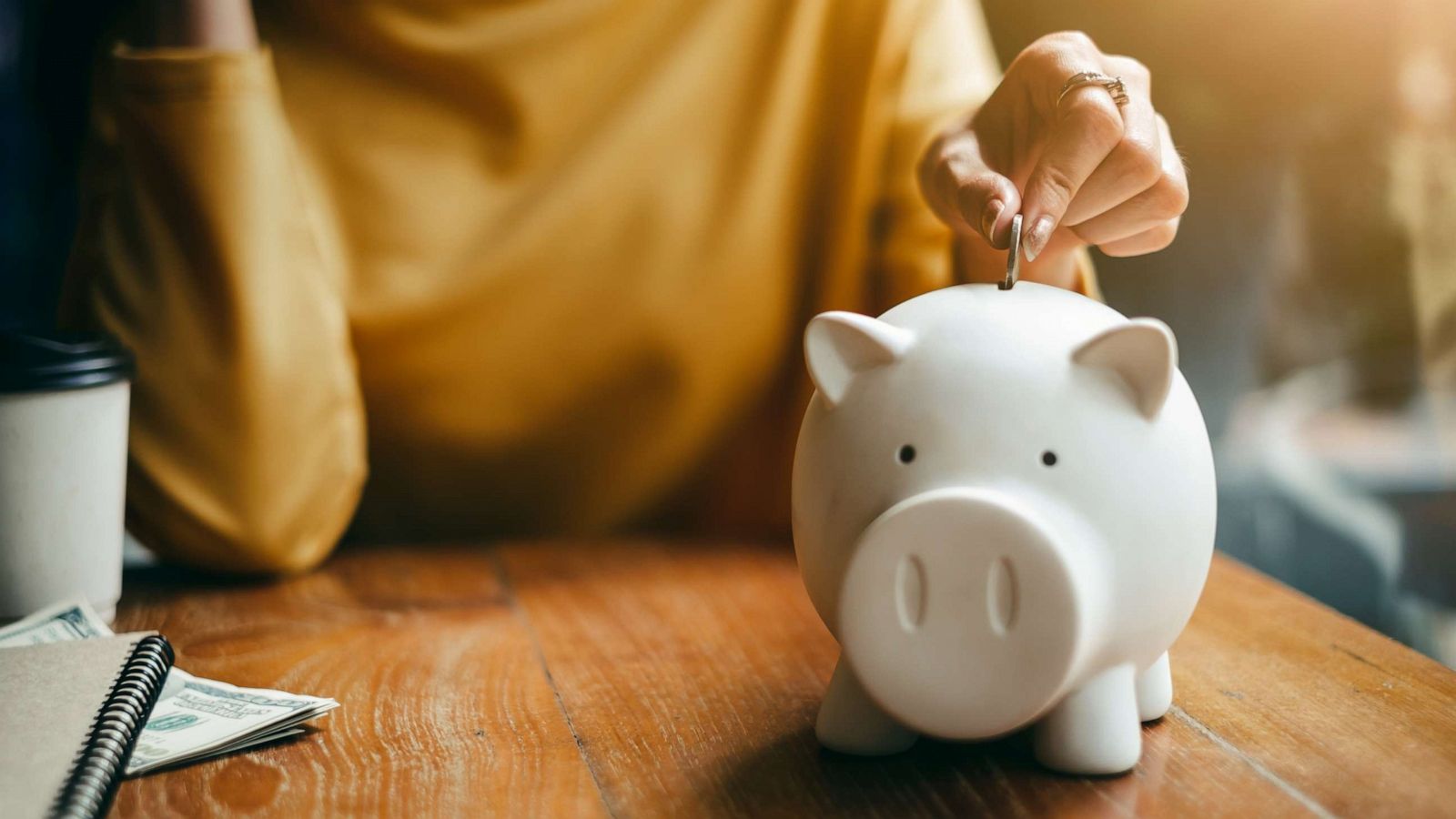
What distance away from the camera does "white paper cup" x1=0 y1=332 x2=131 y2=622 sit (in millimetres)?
750

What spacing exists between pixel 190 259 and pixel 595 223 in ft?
1.12

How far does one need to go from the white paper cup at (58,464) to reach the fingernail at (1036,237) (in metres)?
0.61

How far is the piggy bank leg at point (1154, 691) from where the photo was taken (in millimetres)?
633

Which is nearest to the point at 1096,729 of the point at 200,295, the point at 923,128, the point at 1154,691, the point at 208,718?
the point at 1154,691

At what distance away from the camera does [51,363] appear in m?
0.75

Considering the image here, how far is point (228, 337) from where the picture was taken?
2.99ft

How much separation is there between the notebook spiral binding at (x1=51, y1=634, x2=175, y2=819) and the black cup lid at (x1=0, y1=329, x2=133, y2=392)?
0.20 meters

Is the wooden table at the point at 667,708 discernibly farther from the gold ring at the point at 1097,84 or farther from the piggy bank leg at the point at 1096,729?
the gold ring at the point at 1097,84

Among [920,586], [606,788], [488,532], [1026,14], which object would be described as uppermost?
[1026,14]

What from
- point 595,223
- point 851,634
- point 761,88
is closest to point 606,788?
point 851,634

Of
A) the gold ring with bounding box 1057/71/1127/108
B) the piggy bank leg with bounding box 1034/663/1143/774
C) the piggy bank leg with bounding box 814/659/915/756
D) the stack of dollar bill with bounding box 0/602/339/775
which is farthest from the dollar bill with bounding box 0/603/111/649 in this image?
the gold ring with bounding box 1057/71/1127/108

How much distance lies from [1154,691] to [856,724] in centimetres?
18

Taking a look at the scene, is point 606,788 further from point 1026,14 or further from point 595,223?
point 1026,14

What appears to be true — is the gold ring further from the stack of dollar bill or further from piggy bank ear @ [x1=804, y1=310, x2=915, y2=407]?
the stack of dollar bill
